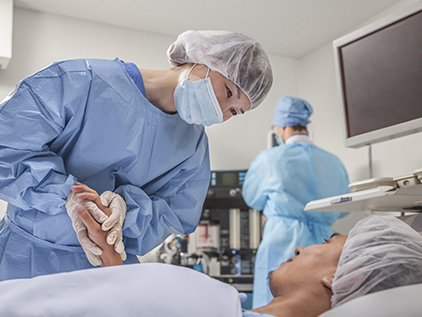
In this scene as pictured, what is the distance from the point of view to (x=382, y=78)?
214 centimetres

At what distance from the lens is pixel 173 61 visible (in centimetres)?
141

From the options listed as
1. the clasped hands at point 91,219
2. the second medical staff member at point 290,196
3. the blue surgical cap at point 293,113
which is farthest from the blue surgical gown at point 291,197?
the clasped hands at point 91,219

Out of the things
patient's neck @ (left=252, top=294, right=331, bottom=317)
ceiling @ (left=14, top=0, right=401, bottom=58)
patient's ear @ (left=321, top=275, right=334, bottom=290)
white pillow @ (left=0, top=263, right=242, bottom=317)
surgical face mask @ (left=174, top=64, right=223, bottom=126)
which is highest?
ceiling @ (left=14, top=0, right=401, bottom=58)

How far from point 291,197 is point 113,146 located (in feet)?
4.93

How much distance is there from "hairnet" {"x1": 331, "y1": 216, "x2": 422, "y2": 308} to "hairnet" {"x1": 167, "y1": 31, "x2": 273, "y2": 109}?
2.18ft

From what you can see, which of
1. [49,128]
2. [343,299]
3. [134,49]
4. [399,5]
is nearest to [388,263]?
[343,299]

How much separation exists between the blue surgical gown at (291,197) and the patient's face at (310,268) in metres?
1.39

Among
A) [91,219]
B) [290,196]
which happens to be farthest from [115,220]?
[290,196]

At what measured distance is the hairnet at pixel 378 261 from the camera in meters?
0.76

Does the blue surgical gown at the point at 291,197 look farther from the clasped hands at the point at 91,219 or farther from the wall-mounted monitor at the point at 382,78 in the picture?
the clasped hands at the point at 91,219

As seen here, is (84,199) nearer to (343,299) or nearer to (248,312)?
(248,312)

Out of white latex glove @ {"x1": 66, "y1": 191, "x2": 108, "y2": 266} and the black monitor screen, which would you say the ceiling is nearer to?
the black monitor screen

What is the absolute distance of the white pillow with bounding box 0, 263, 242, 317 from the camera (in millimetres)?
616

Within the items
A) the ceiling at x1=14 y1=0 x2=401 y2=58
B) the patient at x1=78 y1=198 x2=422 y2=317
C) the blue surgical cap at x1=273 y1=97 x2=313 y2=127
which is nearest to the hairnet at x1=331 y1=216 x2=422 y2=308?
the patient at x1=78 y1=198 x2=422 y2=317
